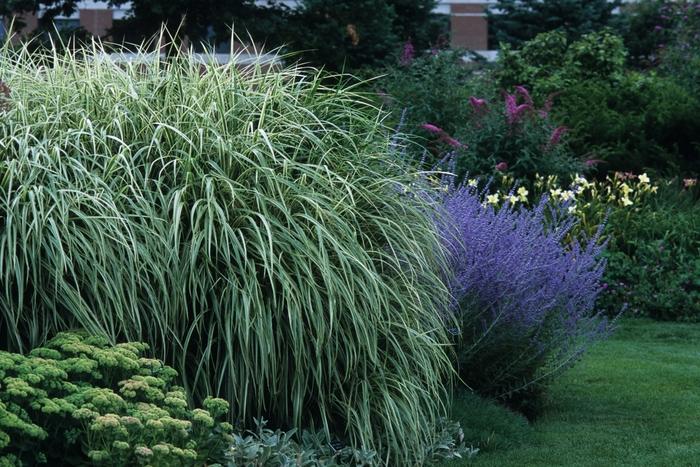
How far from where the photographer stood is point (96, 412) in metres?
3.14

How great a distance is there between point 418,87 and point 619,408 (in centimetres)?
635

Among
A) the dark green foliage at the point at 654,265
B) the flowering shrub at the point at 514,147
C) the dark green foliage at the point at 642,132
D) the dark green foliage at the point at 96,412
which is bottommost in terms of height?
the dark green foliage at the point at 654,265

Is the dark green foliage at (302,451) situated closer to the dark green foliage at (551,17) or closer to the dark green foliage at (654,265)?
the dark green foliage at (654,265)

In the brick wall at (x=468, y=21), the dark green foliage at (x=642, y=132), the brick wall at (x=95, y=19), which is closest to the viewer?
the dark green foliage at (x=642, y=132)

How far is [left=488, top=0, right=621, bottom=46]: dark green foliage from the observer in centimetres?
2583

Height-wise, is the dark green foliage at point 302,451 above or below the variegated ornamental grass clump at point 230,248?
below

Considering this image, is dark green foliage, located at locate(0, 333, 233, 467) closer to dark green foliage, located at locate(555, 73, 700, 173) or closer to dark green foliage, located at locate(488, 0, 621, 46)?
dark green foliage, located at locate(555, 73, 700, 173)

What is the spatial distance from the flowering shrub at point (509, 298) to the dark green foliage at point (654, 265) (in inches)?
122

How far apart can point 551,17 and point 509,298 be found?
21876mm

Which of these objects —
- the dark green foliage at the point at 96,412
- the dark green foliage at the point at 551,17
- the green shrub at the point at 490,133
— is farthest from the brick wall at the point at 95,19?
the dark green foliage at the point at 96,412

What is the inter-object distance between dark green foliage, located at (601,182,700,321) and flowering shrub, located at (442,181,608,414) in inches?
122

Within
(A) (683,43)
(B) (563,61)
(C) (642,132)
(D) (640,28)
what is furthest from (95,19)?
(C) (642,132)

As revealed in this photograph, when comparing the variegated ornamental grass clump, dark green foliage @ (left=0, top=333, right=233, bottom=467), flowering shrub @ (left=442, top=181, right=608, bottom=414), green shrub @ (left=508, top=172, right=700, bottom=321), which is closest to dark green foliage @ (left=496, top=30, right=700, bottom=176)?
green shrub @ (left=508, top=172, right=700, bottom=321)

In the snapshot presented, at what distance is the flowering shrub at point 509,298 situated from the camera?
5.06 m
